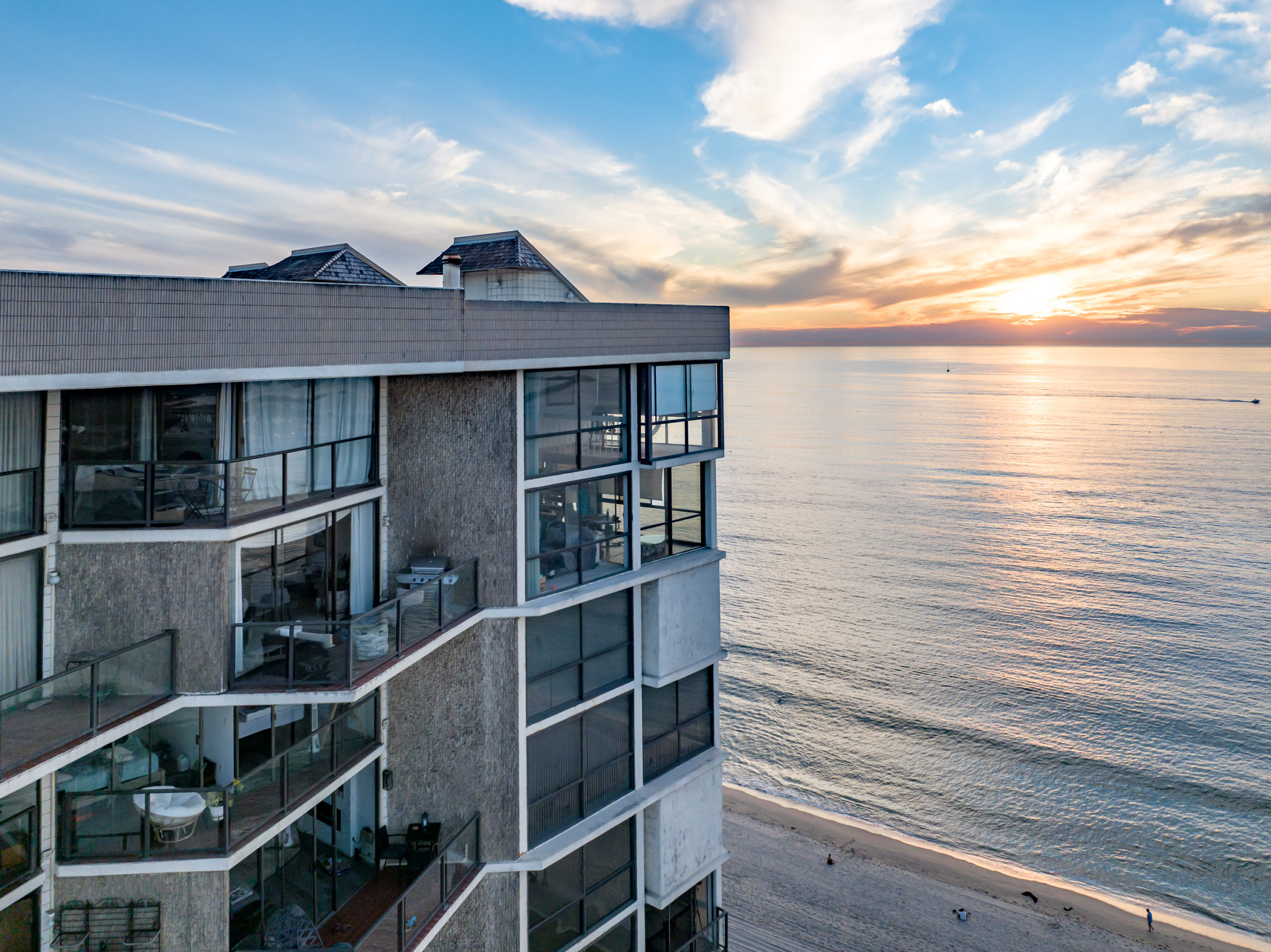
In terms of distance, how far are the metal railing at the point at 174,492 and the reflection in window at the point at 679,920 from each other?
9.73 meters

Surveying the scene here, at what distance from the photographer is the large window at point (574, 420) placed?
36.3 ft

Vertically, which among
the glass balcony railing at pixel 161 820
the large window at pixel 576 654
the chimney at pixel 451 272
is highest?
the chimney at pixel 451 272

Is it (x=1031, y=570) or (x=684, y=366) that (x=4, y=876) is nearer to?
(x=684, y=366)

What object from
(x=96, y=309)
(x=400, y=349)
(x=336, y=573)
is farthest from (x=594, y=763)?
(x=96, y=309)

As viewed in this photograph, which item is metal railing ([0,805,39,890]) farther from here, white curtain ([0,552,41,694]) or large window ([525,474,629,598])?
large window ([525,474,629,598])

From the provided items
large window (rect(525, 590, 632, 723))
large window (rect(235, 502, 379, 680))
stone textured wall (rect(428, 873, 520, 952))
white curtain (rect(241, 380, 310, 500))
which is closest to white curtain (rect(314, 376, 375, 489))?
white curtain (rect(241, 380, 310, 500))

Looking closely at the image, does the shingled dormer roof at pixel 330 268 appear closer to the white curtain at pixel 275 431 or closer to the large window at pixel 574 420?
the large window at pixel 574 420

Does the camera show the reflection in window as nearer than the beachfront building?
No

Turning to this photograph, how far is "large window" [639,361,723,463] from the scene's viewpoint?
41.6 feet

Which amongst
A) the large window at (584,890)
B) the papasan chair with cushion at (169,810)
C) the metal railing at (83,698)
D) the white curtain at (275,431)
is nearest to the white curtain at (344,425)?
the white curtain at (275,431)

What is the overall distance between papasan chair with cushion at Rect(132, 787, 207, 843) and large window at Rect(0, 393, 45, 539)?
2.87 metres

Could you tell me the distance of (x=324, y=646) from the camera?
8719 millimetres

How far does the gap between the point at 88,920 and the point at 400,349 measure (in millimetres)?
6618

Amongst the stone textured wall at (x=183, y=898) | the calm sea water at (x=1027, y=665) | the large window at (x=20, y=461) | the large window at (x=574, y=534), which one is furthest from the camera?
the calm sea water at (x=1027, y=665)
